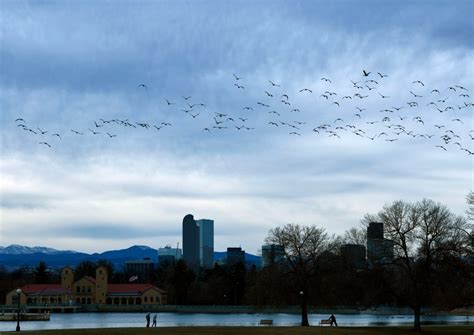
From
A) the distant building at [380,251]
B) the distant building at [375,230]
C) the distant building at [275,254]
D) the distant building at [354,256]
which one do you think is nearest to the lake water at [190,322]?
the distant building at [275,254]

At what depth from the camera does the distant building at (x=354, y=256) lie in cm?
7324

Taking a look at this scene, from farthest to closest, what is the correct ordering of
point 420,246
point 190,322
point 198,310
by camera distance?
point 198,310, point 190,322, point 420,246

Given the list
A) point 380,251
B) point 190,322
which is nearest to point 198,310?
point 190,322

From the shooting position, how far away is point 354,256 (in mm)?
75062

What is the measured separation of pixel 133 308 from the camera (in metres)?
194

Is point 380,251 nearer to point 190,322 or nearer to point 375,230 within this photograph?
point 375,230

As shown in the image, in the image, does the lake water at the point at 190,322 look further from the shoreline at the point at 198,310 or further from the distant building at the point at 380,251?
the distant building at the point at 380,251

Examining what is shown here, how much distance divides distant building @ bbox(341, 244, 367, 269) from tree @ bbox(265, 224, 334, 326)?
13.4 ft

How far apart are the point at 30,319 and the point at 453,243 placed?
88.4 meters

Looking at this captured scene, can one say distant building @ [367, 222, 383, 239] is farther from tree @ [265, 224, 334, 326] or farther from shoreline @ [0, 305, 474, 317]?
shoreline @ [0, 305, 474, 317]

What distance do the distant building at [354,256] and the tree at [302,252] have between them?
409 centimetres

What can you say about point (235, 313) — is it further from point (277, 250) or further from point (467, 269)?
point (467, 269)

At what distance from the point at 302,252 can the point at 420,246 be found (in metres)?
14.6

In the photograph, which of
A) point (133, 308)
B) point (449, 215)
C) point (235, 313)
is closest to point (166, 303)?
point (133, 308)
